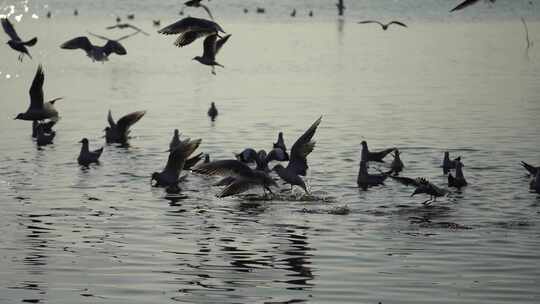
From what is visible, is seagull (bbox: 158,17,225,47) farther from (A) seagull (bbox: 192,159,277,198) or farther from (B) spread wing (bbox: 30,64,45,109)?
(B) spread wing (bbox: 30,64,45,109)

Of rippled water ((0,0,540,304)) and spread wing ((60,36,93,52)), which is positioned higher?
spread wing ((60,36,93,52))

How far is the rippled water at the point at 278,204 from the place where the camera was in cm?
1570

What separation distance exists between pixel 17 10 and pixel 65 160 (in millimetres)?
110265

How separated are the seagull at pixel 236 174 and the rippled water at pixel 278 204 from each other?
0.38 meters

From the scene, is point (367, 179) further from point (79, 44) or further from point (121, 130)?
point (79, 44)

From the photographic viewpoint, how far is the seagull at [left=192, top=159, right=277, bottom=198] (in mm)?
21141

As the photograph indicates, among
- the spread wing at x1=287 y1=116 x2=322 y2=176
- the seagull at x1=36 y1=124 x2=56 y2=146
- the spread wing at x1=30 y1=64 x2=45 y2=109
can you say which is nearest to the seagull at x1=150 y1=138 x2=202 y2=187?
the spread wing at x1=287 y1=116 x2=322 y2=176

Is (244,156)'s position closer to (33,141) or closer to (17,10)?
(33,141)

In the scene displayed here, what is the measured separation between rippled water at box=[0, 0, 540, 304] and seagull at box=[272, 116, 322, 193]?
351 millimetres

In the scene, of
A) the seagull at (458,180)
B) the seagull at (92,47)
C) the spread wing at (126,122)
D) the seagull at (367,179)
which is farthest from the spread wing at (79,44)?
the seagull at (458,180)

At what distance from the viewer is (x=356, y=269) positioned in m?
16.4

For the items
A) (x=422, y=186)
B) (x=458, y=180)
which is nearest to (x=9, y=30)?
(x=458, y=180)

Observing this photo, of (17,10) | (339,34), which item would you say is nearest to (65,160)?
(339,34)

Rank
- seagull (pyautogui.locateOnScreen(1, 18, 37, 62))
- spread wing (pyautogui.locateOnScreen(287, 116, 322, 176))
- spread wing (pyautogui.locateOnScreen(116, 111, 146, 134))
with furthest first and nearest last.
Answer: spread wing (pyautogui.locateOnScreen(116, 111, 146, 134)) < seagull (pyautogui.locateOnScreen(1, 18, 37, 62)) < spread wing (pyautogui.locateOnScreen(287, 116, 322, 176))
